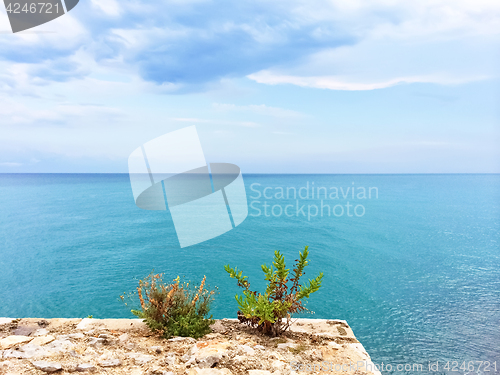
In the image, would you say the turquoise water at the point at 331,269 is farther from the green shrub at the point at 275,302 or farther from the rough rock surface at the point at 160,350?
the green shrub at the point at 275,302

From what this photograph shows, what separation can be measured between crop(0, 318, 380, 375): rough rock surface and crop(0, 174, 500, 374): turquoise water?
4.44 metres


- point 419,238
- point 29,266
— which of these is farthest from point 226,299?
point 419,238

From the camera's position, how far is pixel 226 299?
10812mm

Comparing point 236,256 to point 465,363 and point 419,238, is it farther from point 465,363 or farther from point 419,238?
point 419,238

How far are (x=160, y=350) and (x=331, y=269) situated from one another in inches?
446

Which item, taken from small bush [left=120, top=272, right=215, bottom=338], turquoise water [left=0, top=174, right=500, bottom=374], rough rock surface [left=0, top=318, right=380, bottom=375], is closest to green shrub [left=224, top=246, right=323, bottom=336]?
rough rock surface [left=0, top=318, right=380, bottom=375]

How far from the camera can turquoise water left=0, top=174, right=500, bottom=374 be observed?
9203mm

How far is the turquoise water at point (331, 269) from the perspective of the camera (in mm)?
9203

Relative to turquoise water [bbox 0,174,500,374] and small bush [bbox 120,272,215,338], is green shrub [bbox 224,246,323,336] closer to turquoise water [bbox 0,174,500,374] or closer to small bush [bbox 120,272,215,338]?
small bush [bbox 120,272,215,338]

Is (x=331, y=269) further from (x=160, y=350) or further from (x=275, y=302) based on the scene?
(x=160, y=350)

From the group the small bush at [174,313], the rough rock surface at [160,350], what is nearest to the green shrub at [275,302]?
the rough rock surface at [160,350]

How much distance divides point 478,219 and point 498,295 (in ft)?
73.9

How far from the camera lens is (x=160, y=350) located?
421 cm

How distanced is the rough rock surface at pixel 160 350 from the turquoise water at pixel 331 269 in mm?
4444
